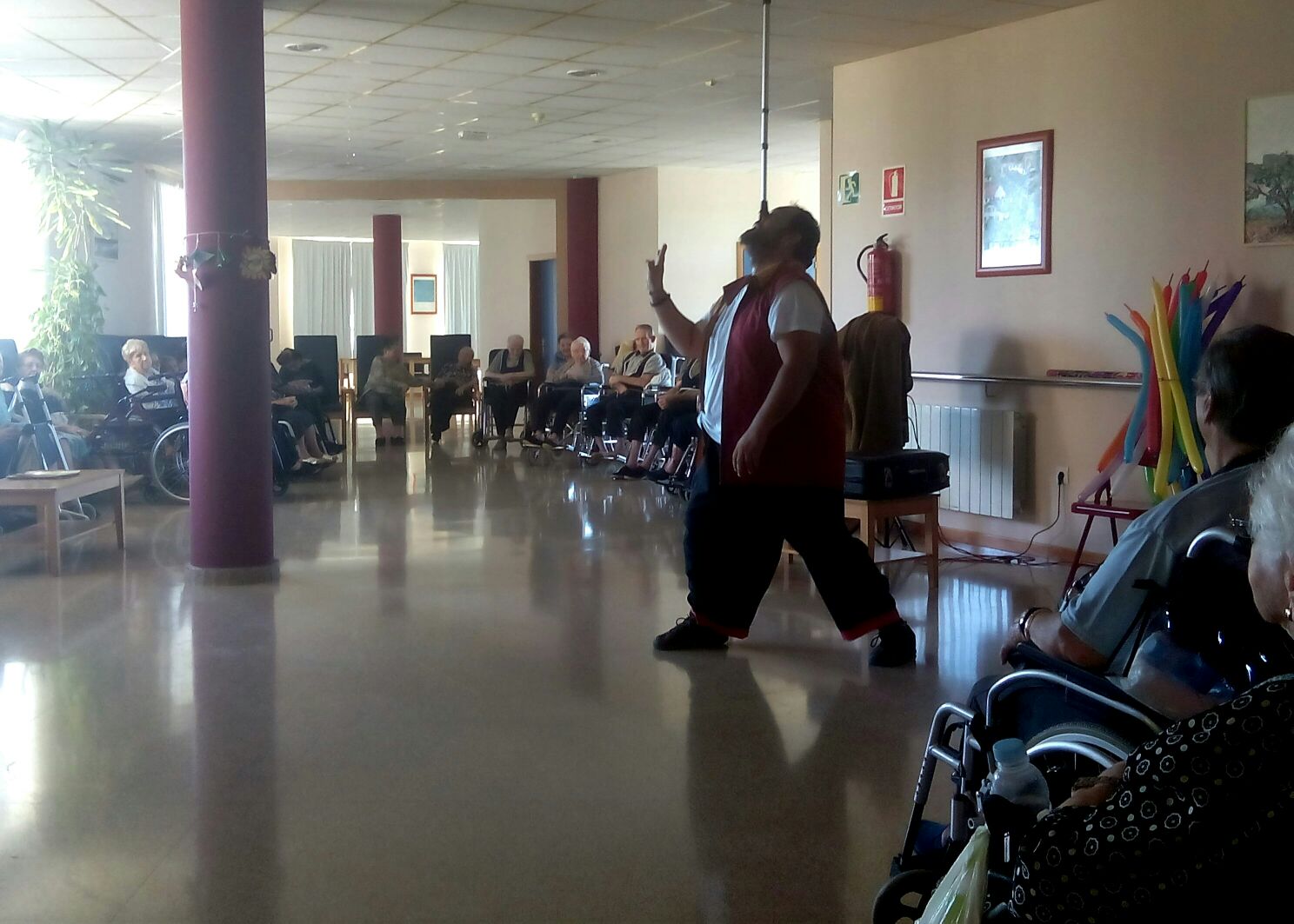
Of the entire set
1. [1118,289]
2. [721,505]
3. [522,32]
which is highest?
[522,32]

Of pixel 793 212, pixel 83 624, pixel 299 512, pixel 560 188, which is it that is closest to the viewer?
pixel 793 212

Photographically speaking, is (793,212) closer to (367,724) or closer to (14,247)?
(367,724)

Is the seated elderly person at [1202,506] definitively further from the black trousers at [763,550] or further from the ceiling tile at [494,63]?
the ceiling tile at [494,63]

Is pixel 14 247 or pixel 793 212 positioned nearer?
pixel 793 212

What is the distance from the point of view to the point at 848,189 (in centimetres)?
744

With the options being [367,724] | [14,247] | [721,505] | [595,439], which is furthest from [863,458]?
[14,247]

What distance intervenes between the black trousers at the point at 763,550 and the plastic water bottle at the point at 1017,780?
2.39 meters

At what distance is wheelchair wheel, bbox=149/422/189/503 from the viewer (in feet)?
26.5

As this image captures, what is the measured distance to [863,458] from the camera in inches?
198

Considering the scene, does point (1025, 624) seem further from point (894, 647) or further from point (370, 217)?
point (370, 217)

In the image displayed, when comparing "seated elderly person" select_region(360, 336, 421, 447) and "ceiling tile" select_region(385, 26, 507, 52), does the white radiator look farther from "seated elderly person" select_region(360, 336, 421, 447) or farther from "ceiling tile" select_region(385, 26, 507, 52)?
"seated elderly person" select_region(360, 336, 421, 447)

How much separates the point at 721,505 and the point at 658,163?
28.6ft

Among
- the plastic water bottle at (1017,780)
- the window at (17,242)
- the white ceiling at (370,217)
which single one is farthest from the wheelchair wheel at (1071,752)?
the white ceiling at (370,217)

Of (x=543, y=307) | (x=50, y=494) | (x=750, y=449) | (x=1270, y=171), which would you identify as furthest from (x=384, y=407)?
(x=750, y=449)
